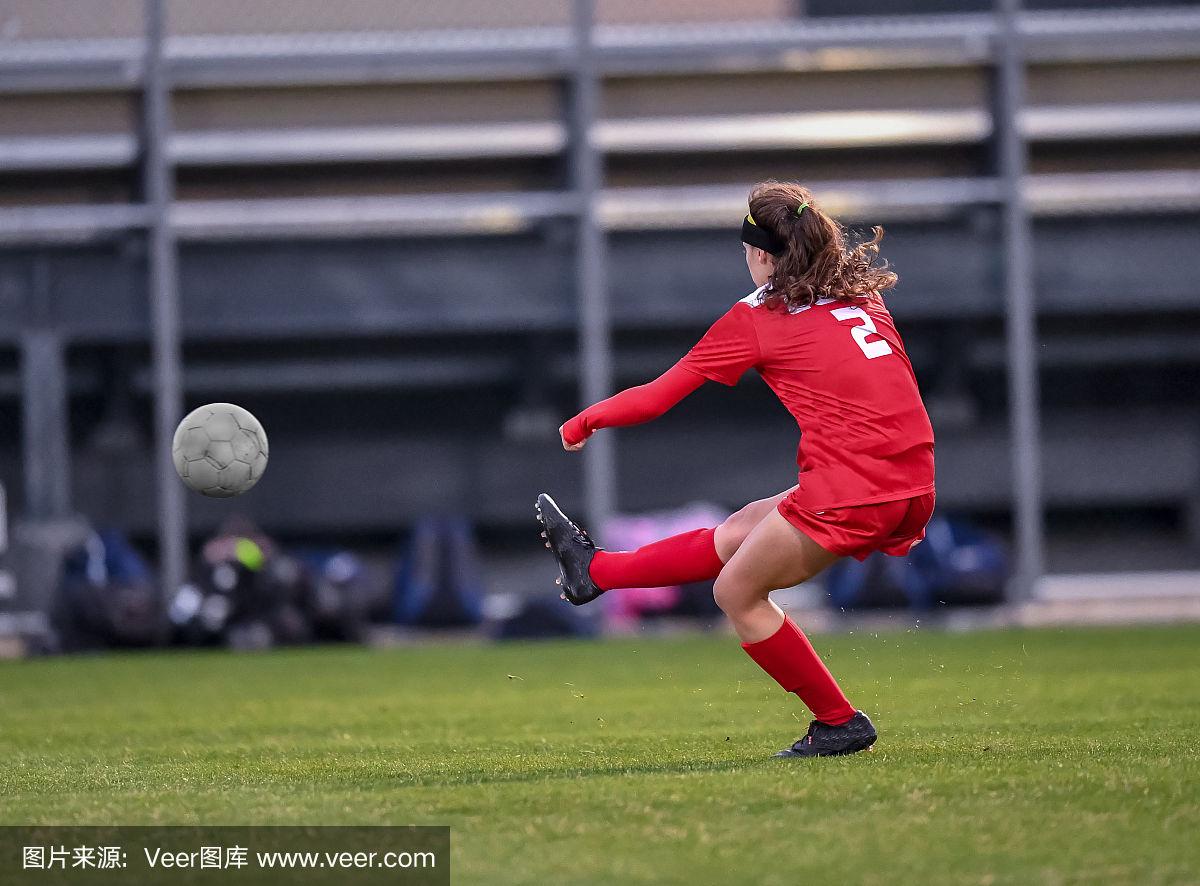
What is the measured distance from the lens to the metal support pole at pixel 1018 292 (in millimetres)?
14203

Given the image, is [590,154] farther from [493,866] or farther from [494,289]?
[493,866]

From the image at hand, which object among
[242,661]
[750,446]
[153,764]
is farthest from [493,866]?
[750,446]

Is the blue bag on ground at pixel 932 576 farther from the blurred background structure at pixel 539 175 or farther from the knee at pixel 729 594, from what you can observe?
the knee at pixel 729 594

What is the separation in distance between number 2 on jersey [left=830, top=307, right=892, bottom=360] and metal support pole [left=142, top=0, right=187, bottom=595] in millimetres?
9957

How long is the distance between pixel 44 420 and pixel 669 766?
10468 mm

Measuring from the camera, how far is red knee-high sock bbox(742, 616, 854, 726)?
15.5 feet

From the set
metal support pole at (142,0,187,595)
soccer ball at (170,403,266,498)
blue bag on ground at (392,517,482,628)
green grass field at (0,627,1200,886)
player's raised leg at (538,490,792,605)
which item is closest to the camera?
green grass field at (0,627,1200,886)

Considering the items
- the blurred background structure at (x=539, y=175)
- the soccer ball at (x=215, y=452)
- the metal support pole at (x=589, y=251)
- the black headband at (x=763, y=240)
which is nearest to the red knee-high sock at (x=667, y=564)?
the black headband at (x=763, y=240)

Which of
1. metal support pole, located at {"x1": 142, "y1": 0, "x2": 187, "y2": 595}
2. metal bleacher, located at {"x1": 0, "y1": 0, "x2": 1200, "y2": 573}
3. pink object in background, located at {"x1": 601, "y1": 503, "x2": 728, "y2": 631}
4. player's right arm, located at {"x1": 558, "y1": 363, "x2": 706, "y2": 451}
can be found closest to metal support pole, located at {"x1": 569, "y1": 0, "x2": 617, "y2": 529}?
metal bleacher, located at {"x1": 0, "y1": 0, "x2": 1200, "y2": 573}

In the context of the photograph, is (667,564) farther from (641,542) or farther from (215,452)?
(641,542)

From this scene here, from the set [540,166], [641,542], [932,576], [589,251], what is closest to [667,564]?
[641,542]

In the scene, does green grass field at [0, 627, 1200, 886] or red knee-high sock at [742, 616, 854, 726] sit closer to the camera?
green grass field at [0, 627, 1200, 886]

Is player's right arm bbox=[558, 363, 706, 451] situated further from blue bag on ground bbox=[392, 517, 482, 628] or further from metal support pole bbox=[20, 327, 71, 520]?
metal support pole bbox=[20, 327, 71, 520]

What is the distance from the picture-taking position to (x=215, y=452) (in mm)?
6055
